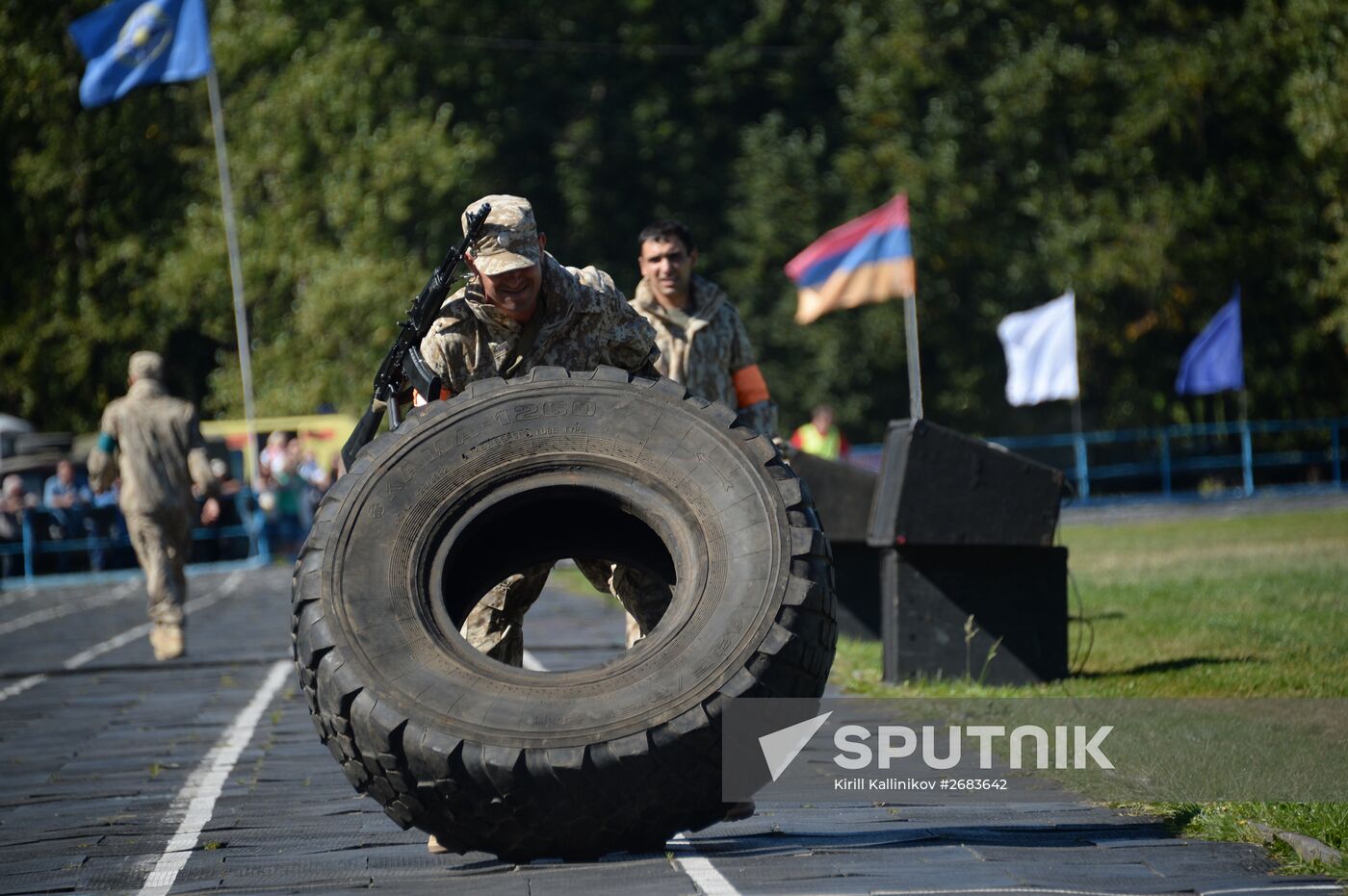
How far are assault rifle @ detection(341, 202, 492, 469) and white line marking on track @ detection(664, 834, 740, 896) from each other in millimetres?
1486

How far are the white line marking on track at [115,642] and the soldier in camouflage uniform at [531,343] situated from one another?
6238mm

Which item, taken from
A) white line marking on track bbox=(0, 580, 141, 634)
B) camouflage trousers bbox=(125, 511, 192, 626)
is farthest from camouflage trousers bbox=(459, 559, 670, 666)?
white line marking on track bbox=(0, 580, 141, 634)

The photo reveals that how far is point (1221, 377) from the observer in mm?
31141

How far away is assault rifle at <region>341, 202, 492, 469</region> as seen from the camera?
5.55 m

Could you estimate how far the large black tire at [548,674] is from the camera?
14.9 feet

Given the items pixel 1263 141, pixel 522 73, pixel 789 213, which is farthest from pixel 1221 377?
pixel 522 73

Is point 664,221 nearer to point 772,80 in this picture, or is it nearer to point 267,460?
point 267,460

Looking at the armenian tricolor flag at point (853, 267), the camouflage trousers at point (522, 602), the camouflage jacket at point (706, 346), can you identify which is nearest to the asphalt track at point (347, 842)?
the camouflage trousers at point (522, 602)

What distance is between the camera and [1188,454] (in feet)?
115

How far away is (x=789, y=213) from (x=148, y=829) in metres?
34.2

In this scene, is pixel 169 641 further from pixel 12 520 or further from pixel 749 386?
pixel 12 520

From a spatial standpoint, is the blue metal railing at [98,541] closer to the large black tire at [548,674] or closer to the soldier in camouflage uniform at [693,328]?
the soldier in camouflage uniform at [693,328]

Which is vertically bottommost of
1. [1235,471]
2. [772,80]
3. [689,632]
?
[1235,471]

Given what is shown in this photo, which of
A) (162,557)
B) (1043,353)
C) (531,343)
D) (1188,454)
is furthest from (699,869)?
(1188,454)
